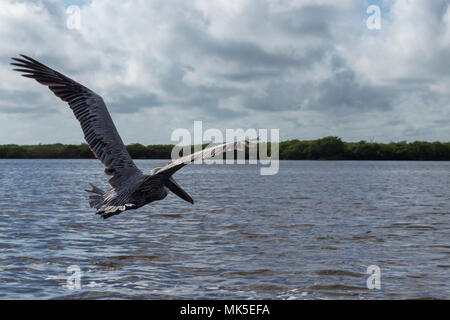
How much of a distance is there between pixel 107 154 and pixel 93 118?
834mm

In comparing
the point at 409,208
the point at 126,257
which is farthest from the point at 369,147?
the point at 126,257

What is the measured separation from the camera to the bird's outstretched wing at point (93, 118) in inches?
388

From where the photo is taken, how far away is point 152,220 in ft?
63.1

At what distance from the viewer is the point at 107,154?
392 inches

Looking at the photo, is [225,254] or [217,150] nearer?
[217,150]

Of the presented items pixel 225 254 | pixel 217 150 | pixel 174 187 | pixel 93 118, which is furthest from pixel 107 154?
pixel 225 254

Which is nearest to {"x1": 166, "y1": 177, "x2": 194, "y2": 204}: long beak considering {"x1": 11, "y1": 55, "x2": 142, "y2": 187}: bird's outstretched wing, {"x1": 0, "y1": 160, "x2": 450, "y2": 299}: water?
{"x1": 11, "y1": 55, "x2": 142, "y2": 187}: bird's outstretched wing

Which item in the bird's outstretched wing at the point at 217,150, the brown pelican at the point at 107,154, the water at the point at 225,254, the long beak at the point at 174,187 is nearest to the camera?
the bird's outstretched wing at the point at 217,150

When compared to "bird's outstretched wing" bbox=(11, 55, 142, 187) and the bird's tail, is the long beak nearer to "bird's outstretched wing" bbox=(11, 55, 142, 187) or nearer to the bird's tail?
"bird's outstretched wing" bbox=(11, 55, 142, 187)

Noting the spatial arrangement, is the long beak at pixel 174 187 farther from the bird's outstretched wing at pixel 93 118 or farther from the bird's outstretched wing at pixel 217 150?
the bird's outstretched wing at pixel 217 150

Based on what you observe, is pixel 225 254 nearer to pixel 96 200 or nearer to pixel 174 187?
pixel 174 187

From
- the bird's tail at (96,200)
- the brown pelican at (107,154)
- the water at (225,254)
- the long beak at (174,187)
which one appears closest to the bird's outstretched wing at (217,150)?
the brown pelican at (107,154)
